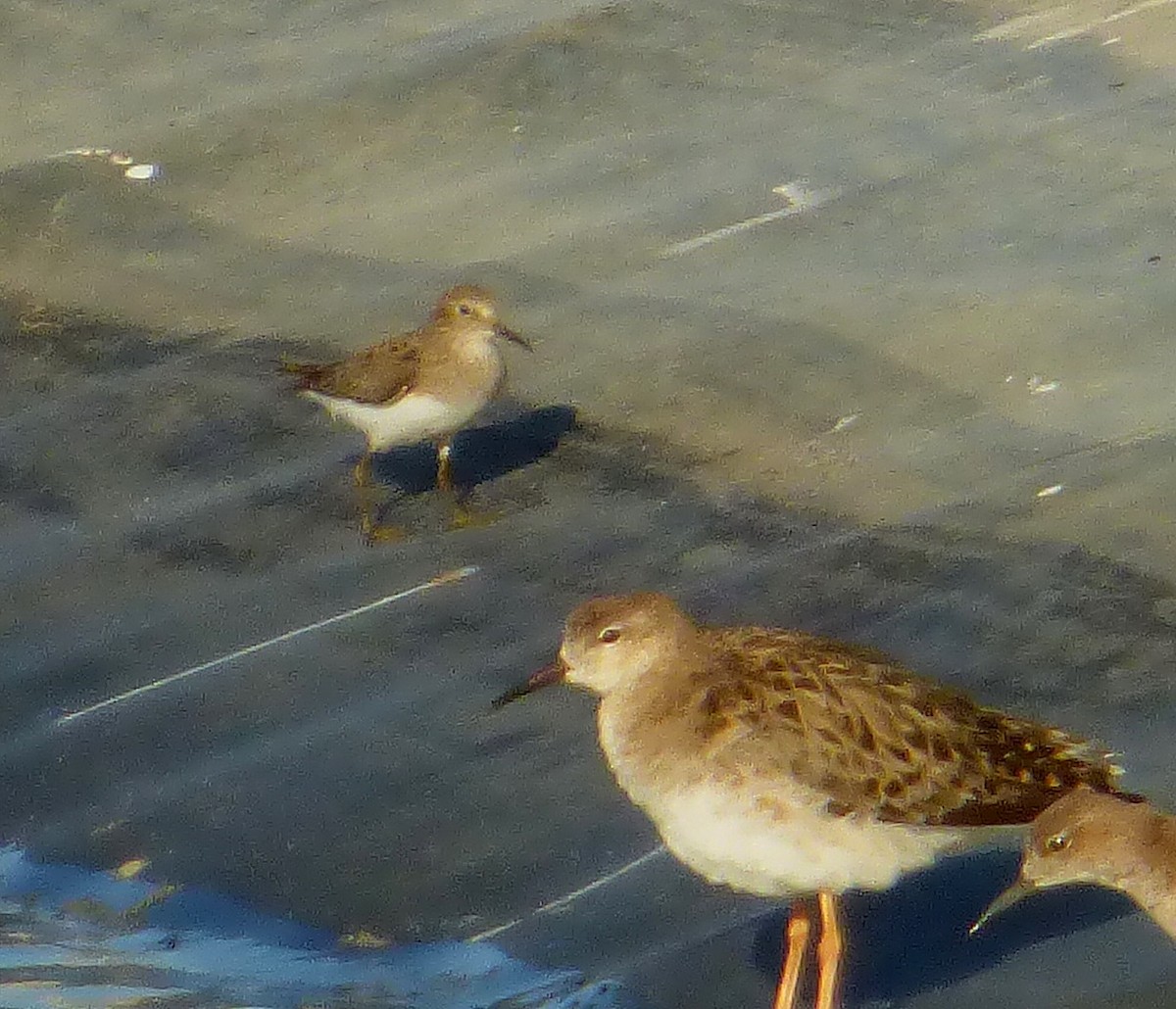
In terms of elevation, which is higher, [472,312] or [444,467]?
[472,312]

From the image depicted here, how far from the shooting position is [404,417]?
31.5 feet

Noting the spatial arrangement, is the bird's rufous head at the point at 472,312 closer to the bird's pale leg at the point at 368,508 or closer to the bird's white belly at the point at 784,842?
the bird's pale leg at the point at 368,508

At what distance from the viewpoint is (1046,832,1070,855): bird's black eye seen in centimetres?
590

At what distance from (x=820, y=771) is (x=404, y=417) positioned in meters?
3.81

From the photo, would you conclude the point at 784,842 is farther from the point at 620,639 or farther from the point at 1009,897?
the point at 620,639

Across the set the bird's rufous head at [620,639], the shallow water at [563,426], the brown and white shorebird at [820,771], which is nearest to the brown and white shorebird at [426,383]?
the shallow water at [563,426]

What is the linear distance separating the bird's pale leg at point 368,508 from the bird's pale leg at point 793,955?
117 inches

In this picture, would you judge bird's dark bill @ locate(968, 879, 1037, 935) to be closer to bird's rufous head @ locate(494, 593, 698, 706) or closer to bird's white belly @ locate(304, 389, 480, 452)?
bird's rufous head @ locate(494, 593, 698, 706)

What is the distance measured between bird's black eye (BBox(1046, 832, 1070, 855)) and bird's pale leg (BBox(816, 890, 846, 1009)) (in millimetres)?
673

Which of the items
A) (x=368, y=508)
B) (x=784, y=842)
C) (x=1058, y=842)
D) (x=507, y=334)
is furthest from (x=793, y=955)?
(x=507, y=334)

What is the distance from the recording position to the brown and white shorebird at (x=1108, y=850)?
231 inches

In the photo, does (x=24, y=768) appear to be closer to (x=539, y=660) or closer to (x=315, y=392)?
(x=539, y=660)

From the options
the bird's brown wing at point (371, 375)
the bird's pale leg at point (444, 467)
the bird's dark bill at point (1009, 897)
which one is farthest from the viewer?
the bird's brown wing at point (371, 375)

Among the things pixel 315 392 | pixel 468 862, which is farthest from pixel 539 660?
pixel 315 392
